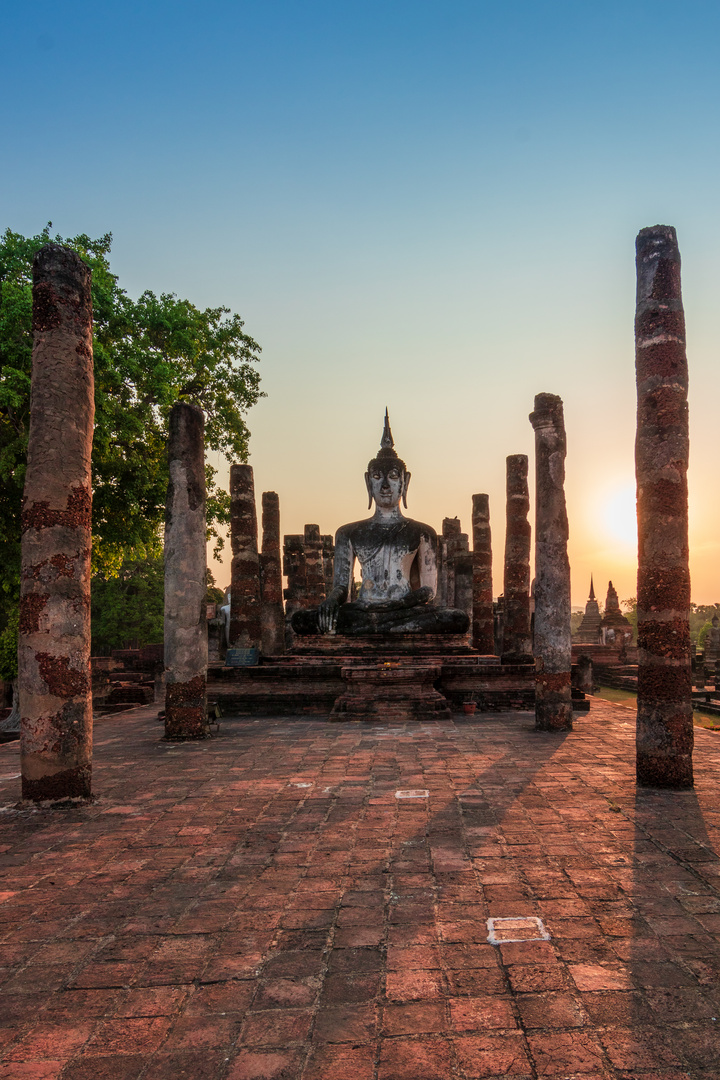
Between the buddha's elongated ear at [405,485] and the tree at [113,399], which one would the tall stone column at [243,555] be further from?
the buddha's elongated ear at [405,485]

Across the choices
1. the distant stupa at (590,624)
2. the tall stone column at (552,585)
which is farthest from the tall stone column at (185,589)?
the distant stupa at (590,624)

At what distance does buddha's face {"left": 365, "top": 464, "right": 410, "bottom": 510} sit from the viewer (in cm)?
1483

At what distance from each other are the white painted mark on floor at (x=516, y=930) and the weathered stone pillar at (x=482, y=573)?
16842 millimetres

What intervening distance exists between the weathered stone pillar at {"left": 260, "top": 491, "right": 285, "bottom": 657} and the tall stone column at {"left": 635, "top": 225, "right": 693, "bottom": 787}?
Result: 1627cm

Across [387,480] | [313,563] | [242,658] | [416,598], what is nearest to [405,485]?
Result: [387,480]

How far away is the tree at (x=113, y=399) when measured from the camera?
39.9 ft

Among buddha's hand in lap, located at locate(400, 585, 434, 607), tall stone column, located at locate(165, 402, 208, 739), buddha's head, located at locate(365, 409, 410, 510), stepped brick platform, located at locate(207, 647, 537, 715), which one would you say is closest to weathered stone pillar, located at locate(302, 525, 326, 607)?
buddha's head, located at locate(365, 409, 410, 510)

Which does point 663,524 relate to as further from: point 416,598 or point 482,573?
point 482,573

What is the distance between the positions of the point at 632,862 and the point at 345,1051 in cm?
227

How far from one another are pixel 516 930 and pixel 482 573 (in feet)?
58.7

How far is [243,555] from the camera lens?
55.7 feet

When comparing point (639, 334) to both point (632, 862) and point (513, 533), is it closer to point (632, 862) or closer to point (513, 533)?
point (632, 862)

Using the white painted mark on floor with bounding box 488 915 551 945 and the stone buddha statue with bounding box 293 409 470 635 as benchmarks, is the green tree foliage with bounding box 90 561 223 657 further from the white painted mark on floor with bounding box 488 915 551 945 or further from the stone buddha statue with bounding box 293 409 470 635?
the white painted mark on floor with bounding box 488 915 551 945

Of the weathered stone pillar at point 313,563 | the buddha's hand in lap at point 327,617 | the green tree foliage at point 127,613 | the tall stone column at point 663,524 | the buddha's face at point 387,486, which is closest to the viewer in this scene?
the tall stone column at point 663,524
